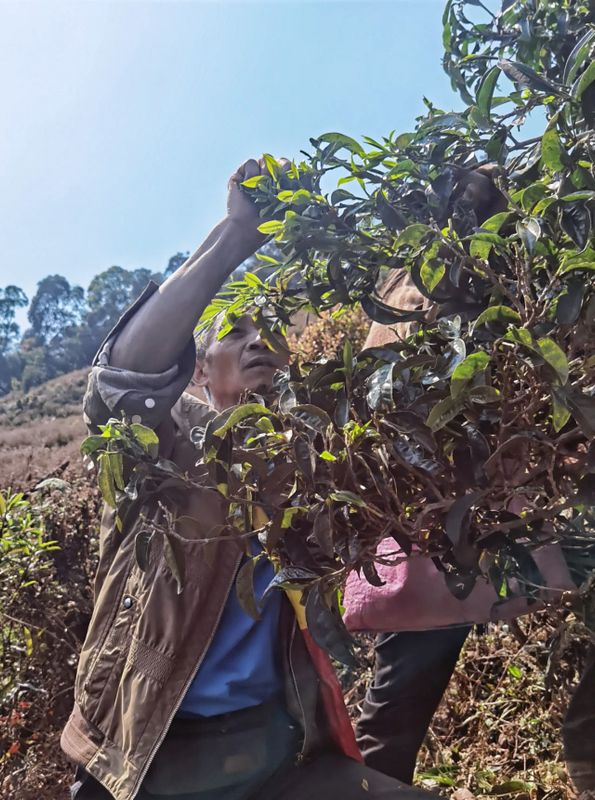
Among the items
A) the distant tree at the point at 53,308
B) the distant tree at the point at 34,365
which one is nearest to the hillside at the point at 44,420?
the distant tree at the point at 34,365

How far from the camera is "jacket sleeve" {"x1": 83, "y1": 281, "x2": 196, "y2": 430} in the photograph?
1.69m

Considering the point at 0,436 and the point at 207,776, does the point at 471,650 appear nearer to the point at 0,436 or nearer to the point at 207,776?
the point at 207,776

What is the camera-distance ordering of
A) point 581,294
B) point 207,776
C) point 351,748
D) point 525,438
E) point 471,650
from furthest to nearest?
point 471,650, point 351,748, point 207,776, point 525,438, point 581,294

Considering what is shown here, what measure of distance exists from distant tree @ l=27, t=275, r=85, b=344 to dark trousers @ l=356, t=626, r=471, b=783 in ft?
90.6

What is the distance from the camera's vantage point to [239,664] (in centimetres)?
175

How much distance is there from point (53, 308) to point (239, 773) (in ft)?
109

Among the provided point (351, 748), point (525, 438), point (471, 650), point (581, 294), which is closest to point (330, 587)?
point (525, 438)

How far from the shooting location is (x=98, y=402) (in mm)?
1722

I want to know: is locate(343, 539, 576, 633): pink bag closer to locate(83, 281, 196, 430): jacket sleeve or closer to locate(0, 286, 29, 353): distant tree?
locate(83, 281, 196, 430): jacket sleeve

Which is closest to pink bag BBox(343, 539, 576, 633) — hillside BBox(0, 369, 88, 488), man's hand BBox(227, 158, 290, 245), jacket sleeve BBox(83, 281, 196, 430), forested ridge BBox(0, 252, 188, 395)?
jacket sleeve BBox(83, 281, 196, 430)

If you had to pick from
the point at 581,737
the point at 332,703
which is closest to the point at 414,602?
the point at 332,703

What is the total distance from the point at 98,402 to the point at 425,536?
883 millimetres

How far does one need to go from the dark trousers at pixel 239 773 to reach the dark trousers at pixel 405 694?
67 centimetres

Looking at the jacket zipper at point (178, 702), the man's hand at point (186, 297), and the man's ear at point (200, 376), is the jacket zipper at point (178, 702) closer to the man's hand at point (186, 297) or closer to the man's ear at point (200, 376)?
the man's hand at point (186, 297)
